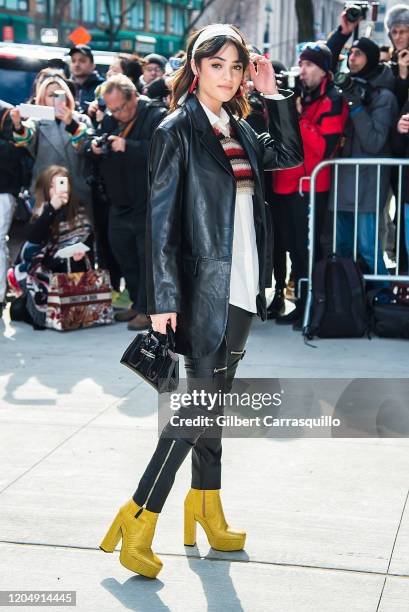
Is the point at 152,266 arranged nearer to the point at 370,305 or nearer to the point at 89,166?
the point at 370,305

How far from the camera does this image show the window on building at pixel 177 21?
6569cm

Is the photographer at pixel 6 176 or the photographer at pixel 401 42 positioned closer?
the photographer at pixel 401 42

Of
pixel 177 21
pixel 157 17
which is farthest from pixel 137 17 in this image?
pixel 177 21

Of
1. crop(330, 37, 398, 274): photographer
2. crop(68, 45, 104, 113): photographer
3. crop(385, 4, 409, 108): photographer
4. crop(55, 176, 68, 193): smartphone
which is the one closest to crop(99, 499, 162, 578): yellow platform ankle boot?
crop(55, 176, 68, 193): smartphone

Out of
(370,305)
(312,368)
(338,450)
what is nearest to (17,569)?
(338,450)

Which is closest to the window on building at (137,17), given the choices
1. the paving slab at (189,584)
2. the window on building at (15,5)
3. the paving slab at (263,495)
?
the window on building at (15,5)

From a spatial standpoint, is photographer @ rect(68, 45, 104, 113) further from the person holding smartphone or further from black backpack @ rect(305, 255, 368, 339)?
black backpack @ rect(305, 255, 368, 339)

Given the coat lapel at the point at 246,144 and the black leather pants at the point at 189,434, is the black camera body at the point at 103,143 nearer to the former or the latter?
the coat lapel at the point at 246,144

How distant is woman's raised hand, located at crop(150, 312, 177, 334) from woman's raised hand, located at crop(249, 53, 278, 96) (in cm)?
103

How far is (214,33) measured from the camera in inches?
147

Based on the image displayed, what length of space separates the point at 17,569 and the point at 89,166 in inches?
206

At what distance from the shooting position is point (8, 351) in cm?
719

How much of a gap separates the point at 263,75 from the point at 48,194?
422cm

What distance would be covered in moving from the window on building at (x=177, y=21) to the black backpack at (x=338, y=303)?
197 ft
